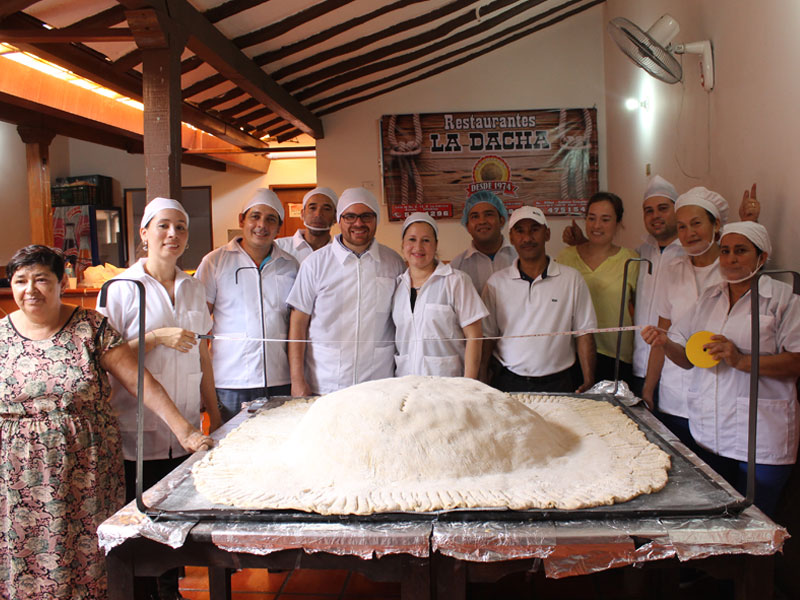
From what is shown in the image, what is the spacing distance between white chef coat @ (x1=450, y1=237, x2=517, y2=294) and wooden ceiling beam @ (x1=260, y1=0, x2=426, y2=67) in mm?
2544

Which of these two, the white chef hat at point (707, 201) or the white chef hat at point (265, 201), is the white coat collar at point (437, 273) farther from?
the white chef hat at point (707, 201)

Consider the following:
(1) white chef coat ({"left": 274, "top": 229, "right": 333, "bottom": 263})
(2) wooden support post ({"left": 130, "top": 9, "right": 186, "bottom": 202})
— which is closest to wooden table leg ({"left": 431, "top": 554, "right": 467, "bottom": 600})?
(1) white chef coat ({"left": 274, "top": 229, "right": 333, "bottom": 263})

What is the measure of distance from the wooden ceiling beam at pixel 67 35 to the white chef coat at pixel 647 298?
283 cm

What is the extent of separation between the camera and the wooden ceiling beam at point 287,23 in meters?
4.43

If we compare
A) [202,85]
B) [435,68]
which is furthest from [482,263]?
[435,68]

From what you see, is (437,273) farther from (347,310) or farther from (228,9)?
(228,9)

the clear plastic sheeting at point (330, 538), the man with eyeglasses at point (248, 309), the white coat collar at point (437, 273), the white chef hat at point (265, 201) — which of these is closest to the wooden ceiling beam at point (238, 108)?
the white chef hat at point (265, 201)

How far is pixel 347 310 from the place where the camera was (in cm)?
285

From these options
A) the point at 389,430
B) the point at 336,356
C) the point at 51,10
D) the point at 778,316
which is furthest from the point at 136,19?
the point at 778,316

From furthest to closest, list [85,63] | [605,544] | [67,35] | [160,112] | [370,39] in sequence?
1. [370,39]
2. [85,63]
3. [67,35]
4. [160,112]
5. [605,544]

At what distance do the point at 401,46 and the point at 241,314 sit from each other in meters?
3.71

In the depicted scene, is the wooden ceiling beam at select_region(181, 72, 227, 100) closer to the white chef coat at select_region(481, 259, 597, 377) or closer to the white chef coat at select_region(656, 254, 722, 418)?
the white chef coat at select_region(481, 259, 597, 377)

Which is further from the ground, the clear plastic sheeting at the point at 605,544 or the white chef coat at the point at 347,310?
the white chef coat at the point at 347,310

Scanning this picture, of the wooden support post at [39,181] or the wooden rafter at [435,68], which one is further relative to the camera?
the wooden support post at [39,181]
